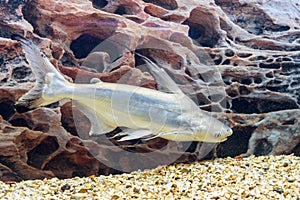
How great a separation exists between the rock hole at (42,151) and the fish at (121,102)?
0.72 meters

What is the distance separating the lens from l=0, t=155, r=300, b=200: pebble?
312 cm

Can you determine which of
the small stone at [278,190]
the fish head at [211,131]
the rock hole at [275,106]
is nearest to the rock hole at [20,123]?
the fish head at [211,131]

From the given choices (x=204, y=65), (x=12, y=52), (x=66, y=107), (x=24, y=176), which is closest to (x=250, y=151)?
(x=204, y=65)

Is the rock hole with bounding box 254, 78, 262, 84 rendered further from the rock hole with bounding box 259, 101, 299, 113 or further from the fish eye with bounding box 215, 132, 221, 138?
the fish eye with bounding box 215, 132, 221, 138

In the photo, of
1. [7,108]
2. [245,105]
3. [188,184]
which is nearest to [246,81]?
[245,105]

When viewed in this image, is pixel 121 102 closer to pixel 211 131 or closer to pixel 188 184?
pixel 188 184

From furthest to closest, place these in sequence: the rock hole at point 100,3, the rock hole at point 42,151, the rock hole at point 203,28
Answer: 1. the rock hole at point 203,28
2. the rock hole at point 100,3
3. the rock hole at point 42,151

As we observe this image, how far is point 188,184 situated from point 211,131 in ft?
2.52

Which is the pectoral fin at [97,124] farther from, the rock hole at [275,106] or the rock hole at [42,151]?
the rock hole at [275,106]

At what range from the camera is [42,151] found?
4.21 metres

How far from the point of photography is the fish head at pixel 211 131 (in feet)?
13.0

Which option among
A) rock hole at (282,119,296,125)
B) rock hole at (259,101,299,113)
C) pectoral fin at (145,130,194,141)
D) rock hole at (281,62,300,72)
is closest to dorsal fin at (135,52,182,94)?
pectoral fin at (145,130,194,141)

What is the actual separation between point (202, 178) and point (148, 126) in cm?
76

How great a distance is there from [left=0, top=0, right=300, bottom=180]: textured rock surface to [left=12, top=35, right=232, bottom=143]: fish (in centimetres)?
→ 61
